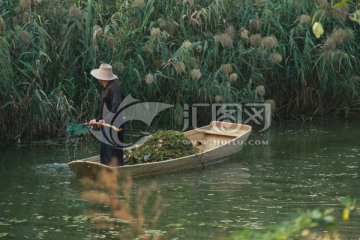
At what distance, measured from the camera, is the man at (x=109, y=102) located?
1002cm

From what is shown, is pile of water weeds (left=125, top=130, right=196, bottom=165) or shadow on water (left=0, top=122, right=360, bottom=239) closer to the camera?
shadow on water (left=0, top=122, right=360, bottom=239)

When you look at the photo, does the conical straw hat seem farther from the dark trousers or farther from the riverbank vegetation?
the riverbank vegetation

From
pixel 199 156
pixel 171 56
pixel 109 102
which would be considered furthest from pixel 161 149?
pixel 171 56

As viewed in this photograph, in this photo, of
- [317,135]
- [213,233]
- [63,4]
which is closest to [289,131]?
[317,135]

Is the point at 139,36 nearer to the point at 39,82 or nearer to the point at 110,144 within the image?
the point at 39,82

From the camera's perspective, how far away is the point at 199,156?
10992 millimetres

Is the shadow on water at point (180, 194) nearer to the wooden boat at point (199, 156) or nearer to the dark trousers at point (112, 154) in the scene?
the wooden boat at point (199, 156)

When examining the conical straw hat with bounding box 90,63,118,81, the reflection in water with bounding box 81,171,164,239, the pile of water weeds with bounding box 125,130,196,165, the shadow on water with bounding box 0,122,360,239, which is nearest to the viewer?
the reflection in water with bounding box 81,171,164,239

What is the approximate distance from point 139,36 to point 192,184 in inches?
149

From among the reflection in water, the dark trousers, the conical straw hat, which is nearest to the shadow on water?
the reflection in water

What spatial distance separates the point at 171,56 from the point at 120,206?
4.50m

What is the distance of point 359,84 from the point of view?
49.0ft

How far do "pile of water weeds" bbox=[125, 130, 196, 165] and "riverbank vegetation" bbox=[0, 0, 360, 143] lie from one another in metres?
1.67

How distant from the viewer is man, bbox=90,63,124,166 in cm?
1002
